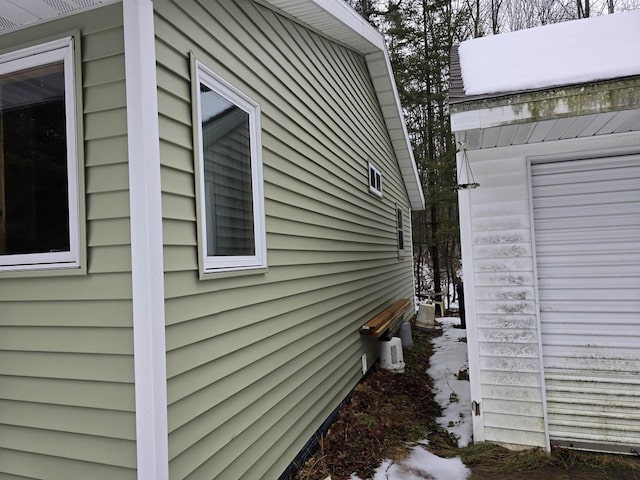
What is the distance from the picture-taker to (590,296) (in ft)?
12.7

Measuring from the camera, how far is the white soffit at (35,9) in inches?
83.7

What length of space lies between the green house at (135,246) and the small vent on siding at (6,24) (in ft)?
0.05

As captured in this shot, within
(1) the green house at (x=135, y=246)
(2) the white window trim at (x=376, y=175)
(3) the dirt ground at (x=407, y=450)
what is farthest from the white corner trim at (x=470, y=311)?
(2) the white window trim at (x=376, y=175)

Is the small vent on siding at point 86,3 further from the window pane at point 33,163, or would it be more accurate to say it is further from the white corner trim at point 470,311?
the white corner trim at point 470,311

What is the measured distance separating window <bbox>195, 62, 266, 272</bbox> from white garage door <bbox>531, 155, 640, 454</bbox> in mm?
2705

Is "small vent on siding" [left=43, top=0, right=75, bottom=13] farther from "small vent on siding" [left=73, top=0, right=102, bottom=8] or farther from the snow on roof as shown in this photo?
the snow on roof

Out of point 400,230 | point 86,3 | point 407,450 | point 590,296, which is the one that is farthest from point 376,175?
point 86,3

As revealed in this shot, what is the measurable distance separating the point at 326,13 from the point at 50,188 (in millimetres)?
3459

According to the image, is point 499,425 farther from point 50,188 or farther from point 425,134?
point 425,134

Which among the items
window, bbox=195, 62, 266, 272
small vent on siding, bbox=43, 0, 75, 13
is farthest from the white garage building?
small vent on siding, bbox=43, 0, 75, 13

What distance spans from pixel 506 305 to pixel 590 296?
0.76m

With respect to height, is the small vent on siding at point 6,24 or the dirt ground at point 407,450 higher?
the small vent on siding at point 6,24

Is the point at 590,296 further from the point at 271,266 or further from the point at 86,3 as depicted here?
the point at 86,3

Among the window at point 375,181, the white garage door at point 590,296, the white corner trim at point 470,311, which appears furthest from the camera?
the window at point 375,181
